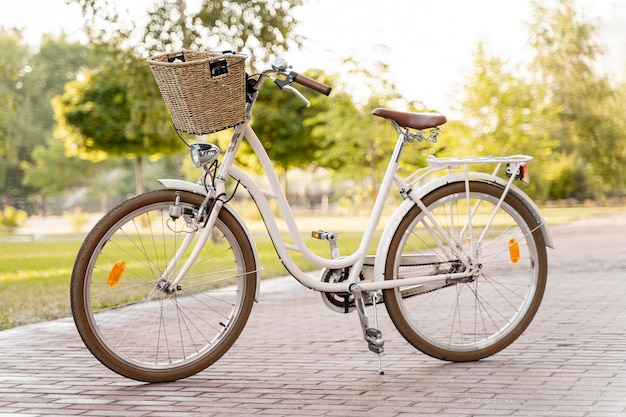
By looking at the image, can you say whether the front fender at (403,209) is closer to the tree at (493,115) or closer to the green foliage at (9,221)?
the tree at (493,115)

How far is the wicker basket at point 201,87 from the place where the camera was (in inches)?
168

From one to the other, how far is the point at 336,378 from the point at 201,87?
4.79 feet

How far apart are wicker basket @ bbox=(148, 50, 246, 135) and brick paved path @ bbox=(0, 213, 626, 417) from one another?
116cm

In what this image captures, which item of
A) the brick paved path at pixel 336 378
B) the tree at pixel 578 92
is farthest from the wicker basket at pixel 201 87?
the tree at pixel 578 92

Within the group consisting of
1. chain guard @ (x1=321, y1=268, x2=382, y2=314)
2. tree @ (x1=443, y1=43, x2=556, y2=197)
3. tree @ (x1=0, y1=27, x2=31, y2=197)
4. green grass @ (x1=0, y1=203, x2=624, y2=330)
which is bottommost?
green grass @ (x1=0, y1=203, x2=624, y2=330)

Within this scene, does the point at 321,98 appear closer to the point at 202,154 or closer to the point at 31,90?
the point at 202,154

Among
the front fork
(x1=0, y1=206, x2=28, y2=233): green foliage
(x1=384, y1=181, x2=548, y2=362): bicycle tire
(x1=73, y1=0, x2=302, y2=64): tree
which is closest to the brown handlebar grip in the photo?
the front fork

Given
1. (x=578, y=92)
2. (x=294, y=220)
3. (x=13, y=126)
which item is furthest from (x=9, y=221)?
(x=13, y=126)

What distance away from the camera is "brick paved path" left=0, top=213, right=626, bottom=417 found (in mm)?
4035

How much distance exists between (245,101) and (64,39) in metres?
69.0

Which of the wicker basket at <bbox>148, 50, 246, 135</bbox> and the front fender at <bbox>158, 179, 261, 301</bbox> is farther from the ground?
the wicker basket at <bbox>148, 50, 246, 135</bbox>

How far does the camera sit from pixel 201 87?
430 cm

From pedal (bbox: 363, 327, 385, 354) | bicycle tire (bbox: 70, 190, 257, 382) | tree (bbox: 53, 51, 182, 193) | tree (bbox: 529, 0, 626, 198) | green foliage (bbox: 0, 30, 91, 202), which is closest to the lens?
bicycle tire (bbox: 70, 190, 257, 382)

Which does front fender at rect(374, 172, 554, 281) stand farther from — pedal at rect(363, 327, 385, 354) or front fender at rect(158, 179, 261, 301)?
front fender at rect(158, 179, 261, 301)
